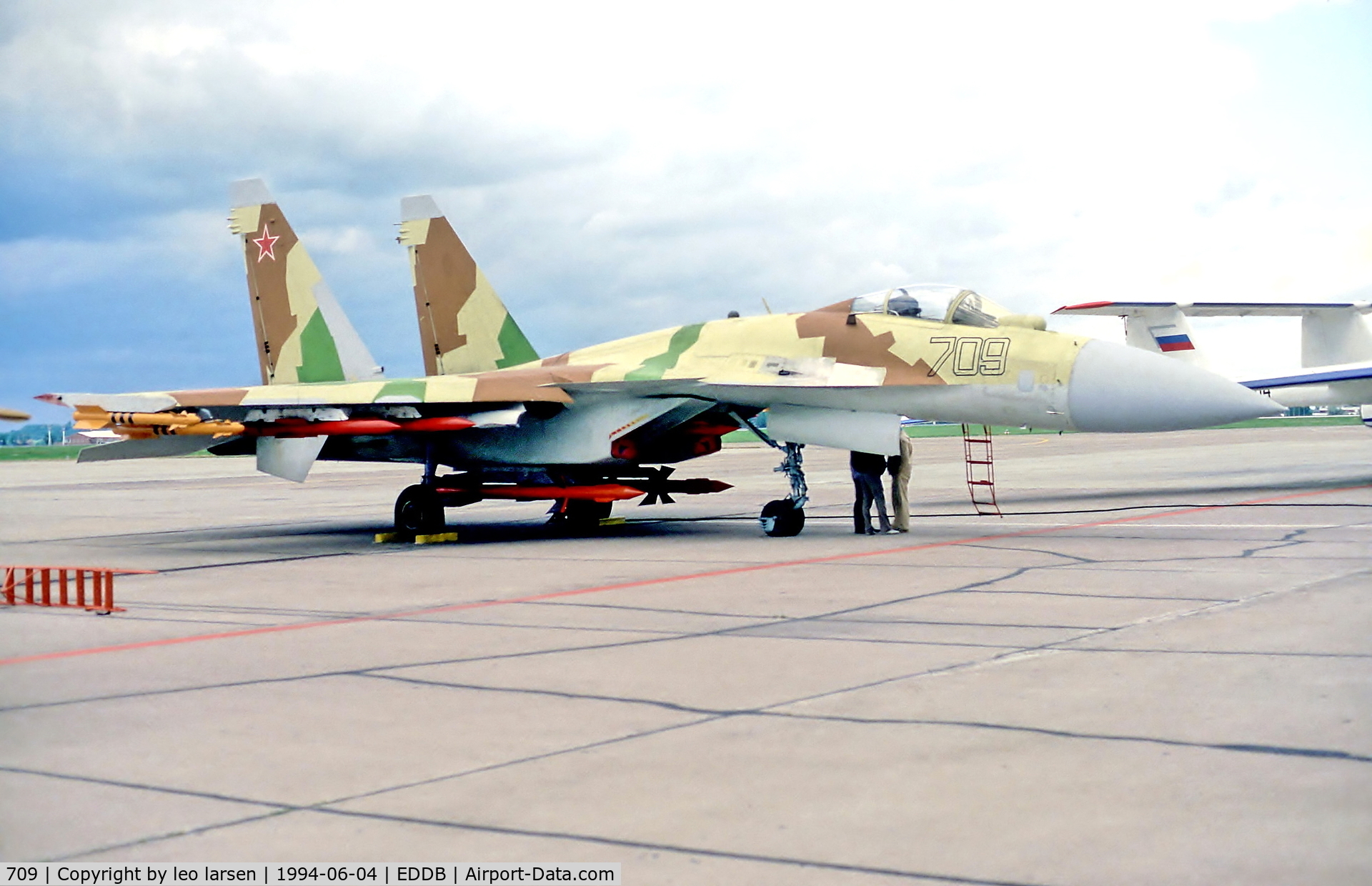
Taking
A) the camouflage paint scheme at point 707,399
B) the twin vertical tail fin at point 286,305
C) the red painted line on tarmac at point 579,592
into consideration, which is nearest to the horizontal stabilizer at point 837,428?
the camouflage paint scheme at point 707,399

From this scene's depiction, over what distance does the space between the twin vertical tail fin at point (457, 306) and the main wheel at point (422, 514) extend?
9.86 feet

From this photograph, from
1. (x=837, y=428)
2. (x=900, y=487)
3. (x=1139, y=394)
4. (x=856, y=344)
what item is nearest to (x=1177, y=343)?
(x=900, y=487)

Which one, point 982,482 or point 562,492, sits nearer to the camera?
point 562,492

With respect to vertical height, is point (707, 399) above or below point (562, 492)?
above

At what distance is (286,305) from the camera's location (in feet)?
58.2

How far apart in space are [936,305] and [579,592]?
548cm

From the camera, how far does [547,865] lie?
11.7 feet

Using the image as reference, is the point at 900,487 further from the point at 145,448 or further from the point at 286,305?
the point at 286,305

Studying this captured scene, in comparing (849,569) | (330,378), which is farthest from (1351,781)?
(330,378)

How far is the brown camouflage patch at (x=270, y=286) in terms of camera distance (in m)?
17.8

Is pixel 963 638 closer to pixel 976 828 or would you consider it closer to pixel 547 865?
pixel 976 828

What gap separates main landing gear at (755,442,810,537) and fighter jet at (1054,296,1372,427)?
949cm

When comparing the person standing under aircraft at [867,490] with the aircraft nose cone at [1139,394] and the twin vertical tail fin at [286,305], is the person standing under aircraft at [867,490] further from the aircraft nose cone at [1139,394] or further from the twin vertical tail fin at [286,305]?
the twin vertical tail fin at [286,305]

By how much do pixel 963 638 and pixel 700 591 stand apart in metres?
2.72
